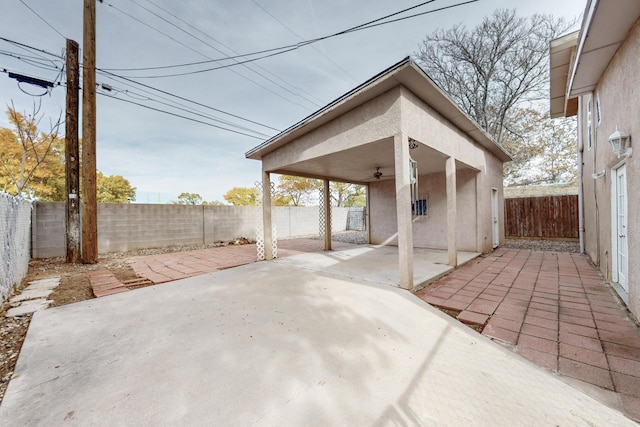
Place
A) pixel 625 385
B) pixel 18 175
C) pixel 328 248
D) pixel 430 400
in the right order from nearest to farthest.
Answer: pixel 430 400 → pixel 625 385 → pixel 328 248 → pixel 18 175

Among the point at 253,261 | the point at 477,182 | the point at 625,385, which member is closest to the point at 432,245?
the point at 477,182

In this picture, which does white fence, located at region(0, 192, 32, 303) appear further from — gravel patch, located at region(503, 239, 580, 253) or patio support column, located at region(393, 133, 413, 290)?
gravel patch, located at region(503, 239, 580, 253)

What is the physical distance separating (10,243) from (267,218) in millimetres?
4606

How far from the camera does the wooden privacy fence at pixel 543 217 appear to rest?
9.12 meters

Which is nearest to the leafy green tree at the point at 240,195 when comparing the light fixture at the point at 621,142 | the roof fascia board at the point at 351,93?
the roof fascia board at the point at 351,93

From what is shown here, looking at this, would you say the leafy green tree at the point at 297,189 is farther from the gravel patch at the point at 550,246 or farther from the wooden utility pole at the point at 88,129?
the gravel patch at the point at 550,246

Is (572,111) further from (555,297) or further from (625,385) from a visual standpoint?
(625,385)

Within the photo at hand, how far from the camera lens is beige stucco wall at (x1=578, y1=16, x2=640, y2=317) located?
263cm

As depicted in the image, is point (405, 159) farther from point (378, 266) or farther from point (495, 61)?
point (495, 61)

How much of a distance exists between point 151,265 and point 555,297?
8.24m

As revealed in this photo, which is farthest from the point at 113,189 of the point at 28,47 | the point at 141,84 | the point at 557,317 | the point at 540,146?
the point at 540,146

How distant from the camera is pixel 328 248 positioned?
8.04 meters

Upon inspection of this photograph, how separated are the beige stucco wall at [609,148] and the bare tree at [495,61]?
29.2 ft

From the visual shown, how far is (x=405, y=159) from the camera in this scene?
3561 mm
